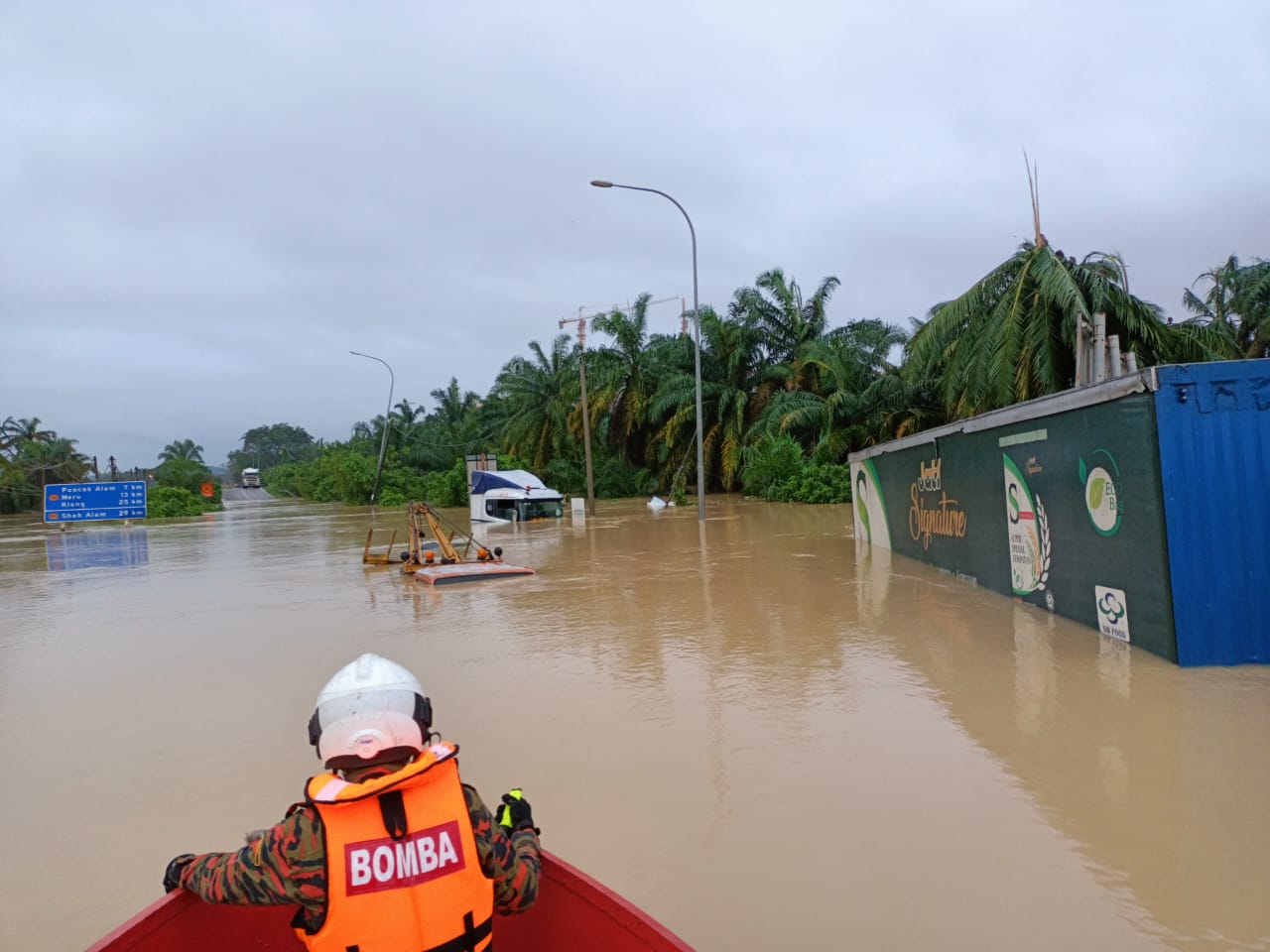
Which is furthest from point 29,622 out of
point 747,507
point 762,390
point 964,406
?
point 762,390

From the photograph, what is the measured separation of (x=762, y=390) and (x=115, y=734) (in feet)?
121

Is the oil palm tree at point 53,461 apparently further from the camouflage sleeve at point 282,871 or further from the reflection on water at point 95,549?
the camouflage sleeve at point 282,871

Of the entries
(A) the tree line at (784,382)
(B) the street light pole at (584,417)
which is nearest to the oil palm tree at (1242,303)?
(A) the tree line at (784,382)

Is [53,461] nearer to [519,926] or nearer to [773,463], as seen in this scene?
[773,463]

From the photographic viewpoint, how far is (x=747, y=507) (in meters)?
33.0

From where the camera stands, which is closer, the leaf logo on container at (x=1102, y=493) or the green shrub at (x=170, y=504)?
the leaf logo on container at (x=1102, y=493)

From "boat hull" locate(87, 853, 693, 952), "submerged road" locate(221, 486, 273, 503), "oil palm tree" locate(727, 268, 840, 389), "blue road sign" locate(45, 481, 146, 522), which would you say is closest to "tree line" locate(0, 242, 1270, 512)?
"oil palm tree" locate(727, 268, 840, 389)

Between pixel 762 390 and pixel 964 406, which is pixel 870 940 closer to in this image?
pixel 964 406

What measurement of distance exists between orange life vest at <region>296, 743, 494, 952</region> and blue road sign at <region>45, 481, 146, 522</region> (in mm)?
43920

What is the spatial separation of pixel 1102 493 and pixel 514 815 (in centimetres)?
711

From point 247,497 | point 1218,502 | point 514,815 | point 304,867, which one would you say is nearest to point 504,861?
point 514,815

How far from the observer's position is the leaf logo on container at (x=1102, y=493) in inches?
311

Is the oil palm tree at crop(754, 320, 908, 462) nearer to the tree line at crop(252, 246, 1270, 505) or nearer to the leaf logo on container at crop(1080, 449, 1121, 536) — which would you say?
the tree line at crop(252, 246, 1270, 505)

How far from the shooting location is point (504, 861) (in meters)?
2.45
